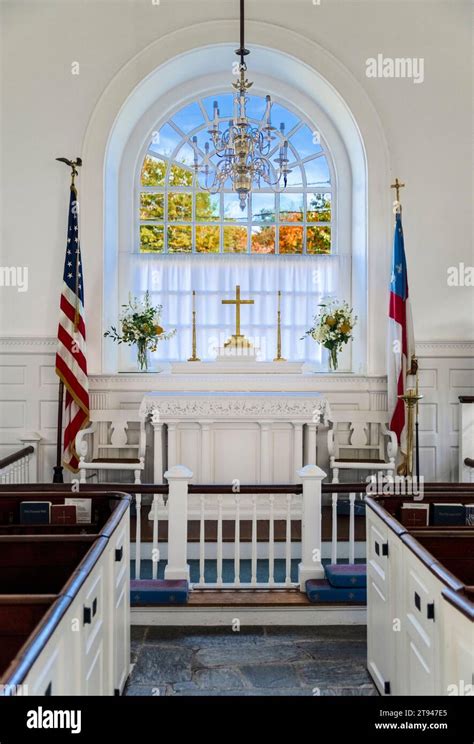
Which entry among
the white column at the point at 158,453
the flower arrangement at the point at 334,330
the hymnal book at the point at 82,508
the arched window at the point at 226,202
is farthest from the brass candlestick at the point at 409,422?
the hymnal book at the point at 82,508

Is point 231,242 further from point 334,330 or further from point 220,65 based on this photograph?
point 220,65

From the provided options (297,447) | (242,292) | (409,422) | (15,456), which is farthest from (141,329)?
(409,422)

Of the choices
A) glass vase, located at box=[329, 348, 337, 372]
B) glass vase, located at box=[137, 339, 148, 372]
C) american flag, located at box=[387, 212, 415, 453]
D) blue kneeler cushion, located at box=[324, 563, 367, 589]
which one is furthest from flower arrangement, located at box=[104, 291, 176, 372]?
blue kneeler cushion, located at box=[324, 563, 367, 589]

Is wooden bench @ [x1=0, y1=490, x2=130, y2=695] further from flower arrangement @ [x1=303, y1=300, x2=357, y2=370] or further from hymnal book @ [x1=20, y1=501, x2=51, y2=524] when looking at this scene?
flower arrangement @ [x1=303, y1=300, x2=357, y2=370]

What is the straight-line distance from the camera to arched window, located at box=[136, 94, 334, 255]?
897 centimetres

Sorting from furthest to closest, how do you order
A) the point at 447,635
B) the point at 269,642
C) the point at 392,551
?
1. the point at 269,642
2. the point at 392,551
3. the point at 447,635

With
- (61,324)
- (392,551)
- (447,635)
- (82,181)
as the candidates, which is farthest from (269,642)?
(82,181)

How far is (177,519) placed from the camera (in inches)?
199

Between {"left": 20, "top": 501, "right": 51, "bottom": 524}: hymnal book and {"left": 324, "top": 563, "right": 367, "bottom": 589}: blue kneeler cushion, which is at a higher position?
{"left": 20, "top": 501, "right": 51, "bottom": 524}: hymnal book
